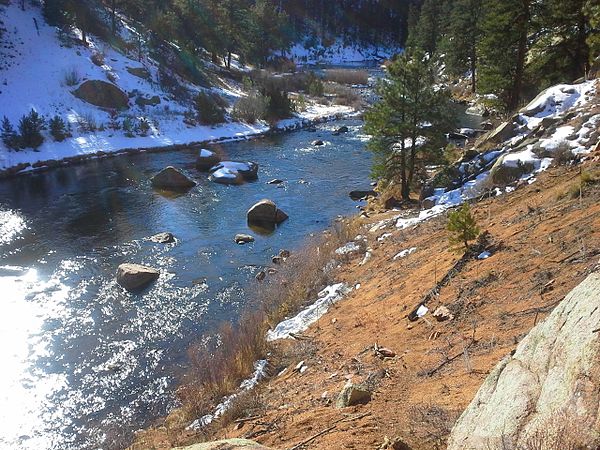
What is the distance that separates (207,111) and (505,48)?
83.9 ft

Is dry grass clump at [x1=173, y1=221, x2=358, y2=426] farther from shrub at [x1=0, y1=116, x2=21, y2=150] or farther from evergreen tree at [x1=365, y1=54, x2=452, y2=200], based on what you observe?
shrub at [x1=0, y1=116, x2=21, y2=150]

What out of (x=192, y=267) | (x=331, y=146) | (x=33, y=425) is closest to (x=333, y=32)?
(x=331, y=146)

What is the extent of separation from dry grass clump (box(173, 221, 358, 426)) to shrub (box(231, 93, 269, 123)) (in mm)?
28145

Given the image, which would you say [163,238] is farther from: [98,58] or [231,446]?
[98,58]

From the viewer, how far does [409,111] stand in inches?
814

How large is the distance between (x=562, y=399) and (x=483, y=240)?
792 cm

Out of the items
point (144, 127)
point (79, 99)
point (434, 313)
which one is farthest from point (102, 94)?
point (434, 313)

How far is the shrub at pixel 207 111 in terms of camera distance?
140 feet

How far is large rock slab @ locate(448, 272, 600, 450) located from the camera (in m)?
3.21

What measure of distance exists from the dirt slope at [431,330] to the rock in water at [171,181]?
17.6 meters

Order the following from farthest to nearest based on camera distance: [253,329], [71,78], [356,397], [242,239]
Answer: [71,78]
[242,239]
[253,329]
[356,397]

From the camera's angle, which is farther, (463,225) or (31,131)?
(31,131)

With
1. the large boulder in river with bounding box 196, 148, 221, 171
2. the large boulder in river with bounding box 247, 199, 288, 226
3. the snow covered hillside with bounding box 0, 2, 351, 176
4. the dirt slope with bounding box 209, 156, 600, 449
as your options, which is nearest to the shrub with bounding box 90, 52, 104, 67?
the snow covered hillside with bounding box 0, 2, 351, 176

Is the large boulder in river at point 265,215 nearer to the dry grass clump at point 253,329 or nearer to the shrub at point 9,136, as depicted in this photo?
the dry grass clump at point 253,329
